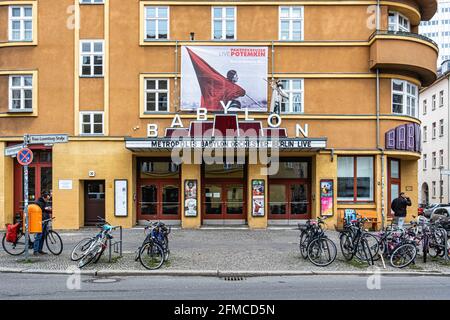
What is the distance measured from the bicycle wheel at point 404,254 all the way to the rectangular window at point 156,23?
14987mm

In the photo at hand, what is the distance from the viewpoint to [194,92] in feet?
72.4

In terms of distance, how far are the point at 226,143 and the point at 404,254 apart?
9.71 meters

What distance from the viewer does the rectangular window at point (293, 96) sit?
875 inches

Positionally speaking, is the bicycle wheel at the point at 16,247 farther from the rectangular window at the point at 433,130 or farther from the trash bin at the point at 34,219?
the rectangular window at the point at 433,130

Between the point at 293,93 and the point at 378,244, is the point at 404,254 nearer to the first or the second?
the point at 378,244

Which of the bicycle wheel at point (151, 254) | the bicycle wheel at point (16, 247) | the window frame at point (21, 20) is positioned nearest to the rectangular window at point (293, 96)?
the bicycle wheel at point (151, 254)

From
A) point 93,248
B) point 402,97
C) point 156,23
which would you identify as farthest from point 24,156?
point 402,97

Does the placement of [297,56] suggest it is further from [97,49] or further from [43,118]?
[43,118]

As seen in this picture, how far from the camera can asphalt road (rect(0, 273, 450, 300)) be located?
888 centimetres

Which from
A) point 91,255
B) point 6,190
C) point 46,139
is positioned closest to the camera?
point 91,255

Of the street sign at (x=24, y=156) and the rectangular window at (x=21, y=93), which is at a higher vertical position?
the rectangular window at (x=21, y=93)

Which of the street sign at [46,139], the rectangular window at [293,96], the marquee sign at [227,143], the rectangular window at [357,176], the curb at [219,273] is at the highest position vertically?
the rectangular window at [293,96]

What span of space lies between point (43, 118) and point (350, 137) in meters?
14.5

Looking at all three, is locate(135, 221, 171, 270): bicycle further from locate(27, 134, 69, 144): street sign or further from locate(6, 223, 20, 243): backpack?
locate(6, 223, 20, 243): backpack
